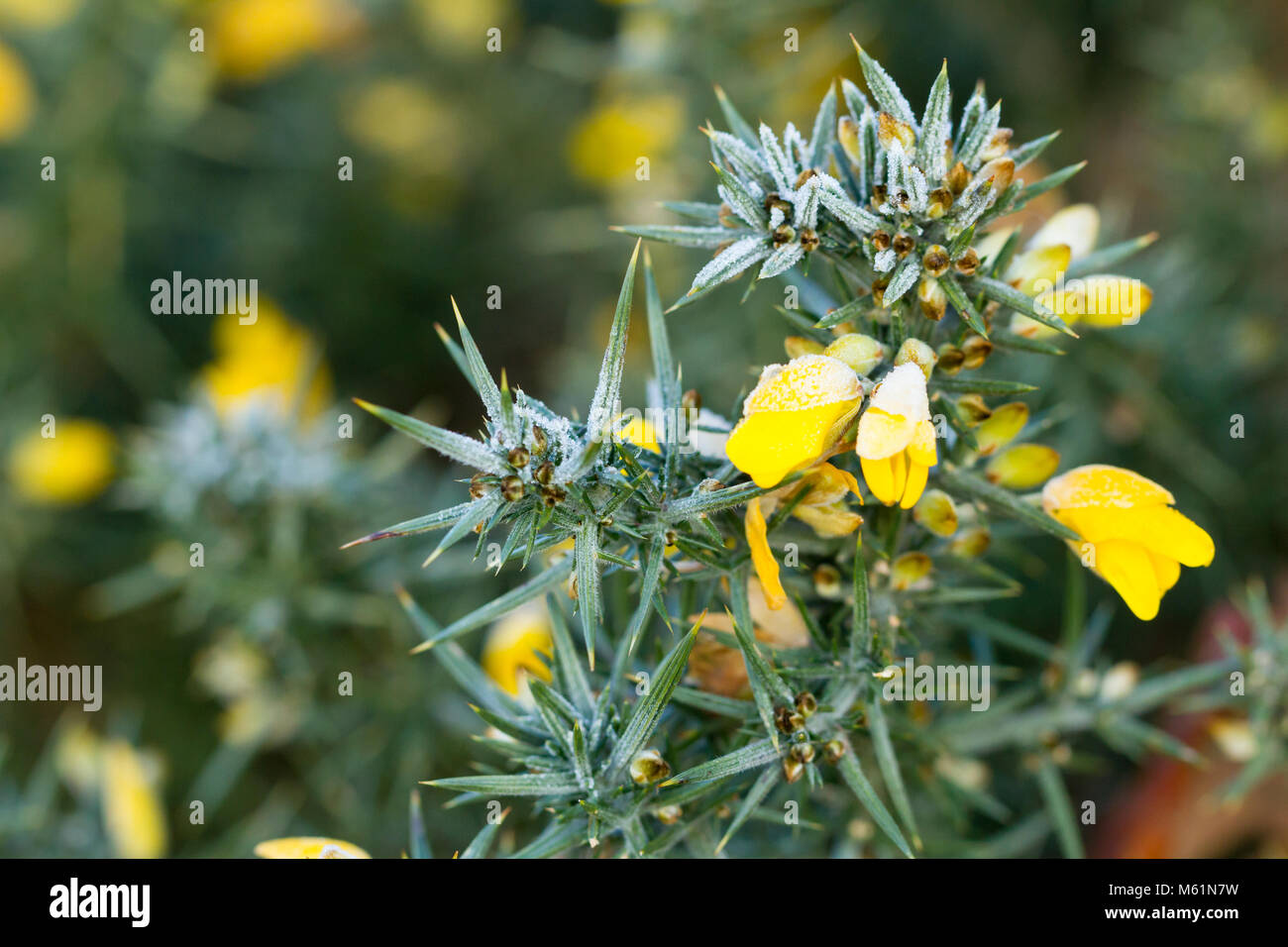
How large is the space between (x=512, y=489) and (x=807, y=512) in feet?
1.14

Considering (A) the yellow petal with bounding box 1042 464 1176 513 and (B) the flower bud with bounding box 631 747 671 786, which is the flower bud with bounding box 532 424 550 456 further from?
(A) the yellow petal with bounding box 1042 464 1176 513

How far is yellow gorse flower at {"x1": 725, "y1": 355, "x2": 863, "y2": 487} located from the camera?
945mm

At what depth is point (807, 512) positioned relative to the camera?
3.60 feet

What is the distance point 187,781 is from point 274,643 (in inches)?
36.9

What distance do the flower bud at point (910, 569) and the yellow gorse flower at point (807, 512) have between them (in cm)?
9

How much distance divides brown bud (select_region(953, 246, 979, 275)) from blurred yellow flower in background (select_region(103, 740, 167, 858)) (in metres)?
1.77

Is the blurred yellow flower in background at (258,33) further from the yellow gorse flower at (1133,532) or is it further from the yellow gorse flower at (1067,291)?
the yellow gorse flower at (1133,532)


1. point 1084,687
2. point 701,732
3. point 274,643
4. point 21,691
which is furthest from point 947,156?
point 21,691

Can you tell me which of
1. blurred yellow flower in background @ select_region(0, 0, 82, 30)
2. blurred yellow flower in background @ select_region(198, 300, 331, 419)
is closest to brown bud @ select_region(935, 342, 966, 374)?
blurred yellow flower in background @ select_region(198, 300, 331, 419)

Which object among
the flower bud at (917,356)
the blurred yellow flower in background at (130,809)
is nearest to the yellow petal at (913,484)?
the flower bud at (917,356)

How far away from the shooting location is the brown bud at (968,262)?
99 cm

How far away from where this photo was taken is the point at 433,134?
3.29m

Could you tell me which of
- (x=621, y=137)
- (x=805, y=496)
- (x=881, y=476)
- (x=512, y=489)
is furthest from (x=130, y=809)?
(x=621, y=137)

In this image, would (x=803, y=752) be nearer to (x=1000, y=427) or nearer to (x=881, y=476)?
(x=881, y=476)
